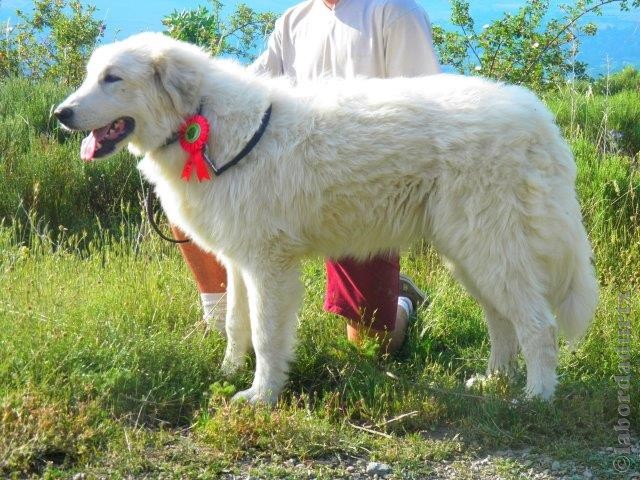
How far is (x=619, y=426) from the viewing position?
370 centimetres

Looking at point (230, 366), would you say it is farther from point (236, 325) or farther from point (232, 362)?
point (236, 325)

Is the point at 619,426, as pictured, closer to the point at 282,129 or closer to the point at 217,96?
the point at 282,129

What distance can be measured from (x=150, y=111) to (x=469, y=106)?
1477 millimetres

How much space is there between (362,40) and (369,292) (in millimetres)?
1408

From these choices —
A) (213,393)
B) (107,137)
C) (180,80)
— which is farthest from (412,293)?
(107,137)

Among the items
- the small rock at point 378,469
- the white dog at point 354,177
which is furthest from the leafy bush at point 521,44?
the small rock at point 378,469

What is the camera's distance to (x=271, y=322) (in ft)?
13.0

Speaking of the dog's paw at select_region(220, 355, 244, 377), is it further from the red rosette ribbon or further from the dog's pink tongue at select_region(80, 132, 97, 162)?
the dog's pink tongue at select_region(80, 132, 97, 162)

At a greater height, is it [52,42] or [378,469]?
[52,42]

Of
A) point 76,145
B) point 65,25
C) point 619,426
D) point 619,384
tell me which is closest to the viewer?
point 619,426

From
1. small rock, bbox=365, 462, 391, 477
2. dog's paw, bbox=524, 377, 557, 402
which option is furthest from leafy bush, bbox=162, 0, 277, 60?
small rock, bbox=365, 462, 391, 477

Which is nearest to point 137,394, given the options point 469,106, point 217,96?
point 217,96

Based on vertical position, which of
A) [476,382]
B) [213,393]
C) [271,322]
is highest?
[271,322]

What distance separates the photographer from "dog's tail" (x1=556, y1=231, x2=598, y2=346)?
4023mm
